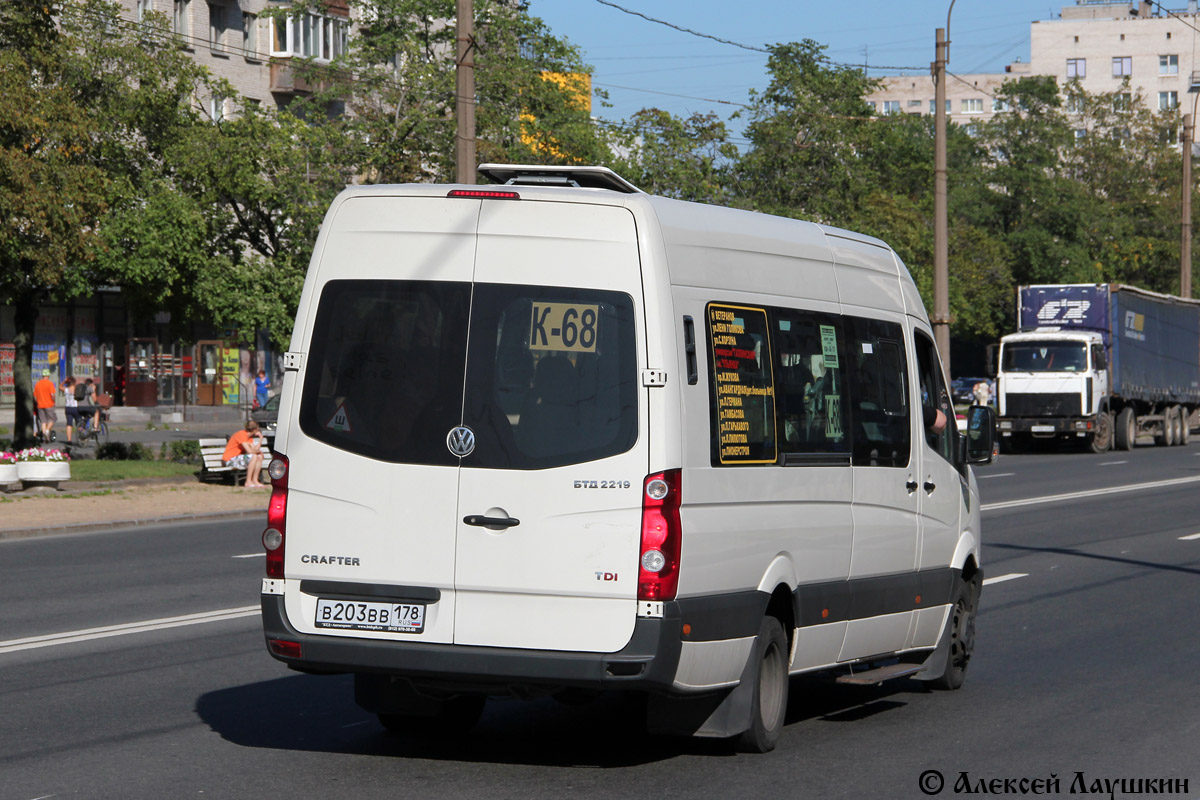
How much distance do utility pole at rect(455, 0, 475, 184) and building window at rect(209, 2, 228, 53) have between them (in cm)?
3800

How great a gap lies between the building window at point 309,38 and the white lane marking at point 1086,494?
126 feet

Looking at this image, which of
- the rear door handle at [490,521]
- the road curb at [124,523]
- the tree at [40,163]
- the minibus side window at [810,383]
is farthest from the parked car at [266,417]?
the rear door handle at [490,521]

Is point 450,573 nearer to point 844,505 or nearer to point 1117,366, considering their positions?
point 844,505

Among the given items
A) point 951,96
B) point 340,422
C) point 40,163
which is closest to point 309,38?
point 40,163

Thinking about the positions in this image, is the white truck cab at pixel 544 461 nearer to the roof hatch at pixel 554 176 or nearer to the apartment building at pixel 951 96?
the roof hatch at pixel 554 176

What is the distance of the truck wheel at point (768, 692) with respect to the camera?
23.3 ft

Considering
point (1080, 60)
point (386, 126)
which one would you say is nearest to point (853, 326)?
point (386, 126)

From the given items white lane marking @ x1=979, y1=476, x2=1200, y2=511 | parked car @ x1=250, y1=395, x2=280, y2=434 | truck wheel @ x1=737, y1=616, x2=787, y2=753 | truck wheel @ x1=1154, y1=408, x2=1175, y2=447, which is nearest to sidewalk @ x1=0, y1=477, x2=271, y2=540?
parked car @ x1=250, y1=395, x2=280, y2=434

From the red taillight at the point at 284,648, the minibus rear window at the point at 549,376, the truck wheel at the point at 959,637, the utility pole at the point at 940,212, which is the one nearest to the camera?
the minibus rear window at the point at 549,376

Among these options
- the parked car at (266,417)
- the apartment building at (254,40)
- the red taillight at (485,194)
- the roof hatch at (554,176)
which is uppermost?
the apartment building at (254,40)

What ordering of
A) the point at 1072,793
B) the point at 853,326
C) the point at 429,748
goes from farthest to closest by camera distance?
the point at 853,326 → the point at 429,748 → the point at 1072,793

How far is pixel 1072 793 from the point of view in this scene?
662cm

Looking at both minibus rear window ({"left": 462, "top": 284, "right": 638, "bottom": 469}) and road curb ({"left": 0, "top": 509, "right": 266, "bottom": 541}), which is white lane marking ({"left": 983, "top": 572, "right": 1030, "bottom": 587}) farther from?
road curb ({"left": 0, "top": 509, "right": 266, "bottom": 541})

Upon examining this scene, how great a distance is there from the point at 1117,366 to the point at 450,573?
36.9 metres
